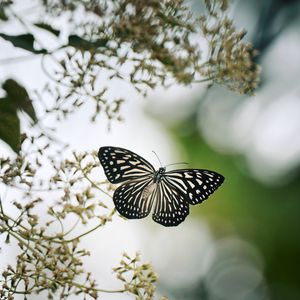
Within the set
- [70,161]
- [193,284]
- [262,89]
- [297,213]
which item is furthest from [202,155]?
[70,161]

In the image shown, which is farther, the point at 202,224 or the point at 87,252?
the point at 202,224

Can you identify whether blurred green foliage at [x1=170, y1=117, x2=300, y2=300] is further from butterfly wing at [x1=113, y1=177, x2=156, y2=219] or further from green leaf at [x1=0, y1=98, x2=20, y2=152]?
green leaf at [x1=0, y1=98, x2=20, y2=152]

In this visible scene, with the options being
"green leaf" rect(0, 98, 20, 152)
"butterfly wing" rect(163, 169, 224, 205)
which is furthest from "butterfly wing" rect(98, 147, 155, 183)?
"green leaf" rect(0, 98, 20, 152)

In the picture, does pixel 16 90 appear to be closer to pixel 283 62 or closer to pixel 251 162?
pixel 251 162

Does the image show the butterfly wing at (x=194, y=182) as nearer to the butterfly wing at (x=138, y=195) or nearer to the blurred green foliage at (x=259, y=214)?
the butterfly wing at (x=138, y=195)

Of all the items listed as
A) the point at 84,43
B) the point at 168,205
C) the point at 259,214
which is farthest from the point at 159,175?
the point at 259,214

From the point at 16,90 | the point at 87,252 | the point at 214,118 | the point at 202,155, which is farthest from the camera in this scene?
the point at 214,118

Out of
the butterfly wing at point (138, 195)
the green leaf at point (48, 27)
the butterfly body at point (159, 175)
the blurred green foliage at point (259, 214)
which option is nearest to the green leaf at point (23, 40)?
the green leaf at point (48, 27)
